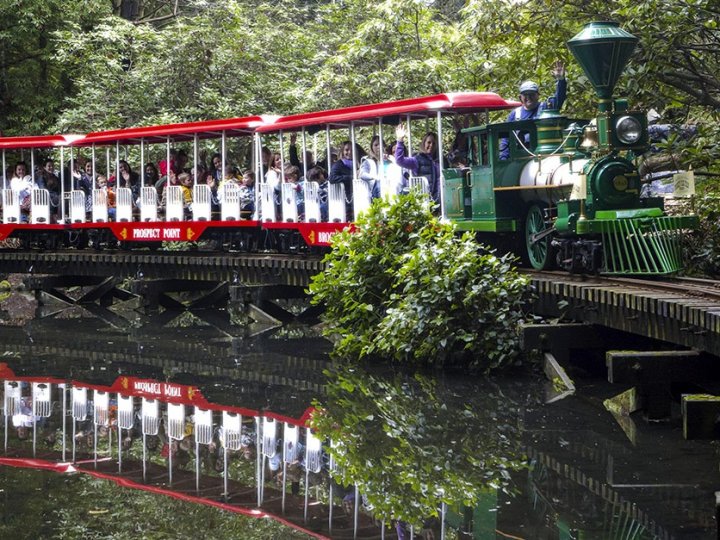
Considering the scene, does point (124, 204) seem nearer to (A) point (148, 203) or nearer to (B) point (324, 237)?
(A) point (148, 203)

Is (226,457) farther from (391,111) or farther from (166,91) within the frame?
(166,91)

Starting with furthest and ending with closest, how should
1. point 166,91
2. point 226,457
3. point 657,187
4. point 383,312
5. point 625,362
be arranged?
point 166,91
point 657,187
point 383,312
point 625,362
point 226,457

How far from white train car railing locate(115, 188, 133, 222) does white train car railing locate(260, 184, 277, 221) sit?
3.54m

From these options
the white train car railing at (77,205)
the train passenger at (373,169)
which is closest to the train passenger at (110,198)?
the white train car railing at (77,205)

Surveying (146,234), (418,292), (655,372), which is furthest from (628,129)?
(146,234)

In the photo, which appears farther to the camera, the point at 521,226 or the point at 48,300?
the point at 48,300

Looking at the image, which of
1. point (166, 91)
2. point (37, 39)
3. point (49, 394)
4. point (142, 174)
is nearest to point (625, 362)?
point (49, 394)

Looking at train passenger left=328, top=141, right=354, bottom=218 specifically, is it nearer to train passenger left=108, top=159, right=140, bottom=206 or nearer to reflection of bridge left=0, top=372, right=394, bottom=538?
train passenger left=108, top=159, right=140, bottom=206

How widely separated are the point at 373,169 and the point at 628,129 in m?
5.85

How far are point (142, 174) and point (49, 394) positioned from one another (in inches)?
445

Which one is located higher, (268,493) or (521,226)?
(521,226)

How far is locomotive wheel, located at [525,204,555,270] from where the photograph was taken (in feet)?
48.0

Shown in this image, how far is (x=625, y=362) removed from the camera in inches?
402

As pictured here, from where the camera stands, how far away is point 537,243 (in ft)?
49.0
